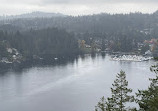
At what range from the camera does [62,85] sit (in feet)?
119

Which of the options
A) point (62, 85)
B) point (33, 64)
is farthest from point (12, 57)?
point (62, 85)

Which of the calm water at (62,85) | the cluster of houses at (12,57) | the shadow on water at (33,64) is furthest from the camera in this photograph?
the cluster of houses at (12,57)

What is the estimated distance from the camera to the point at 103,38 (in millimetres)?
86312

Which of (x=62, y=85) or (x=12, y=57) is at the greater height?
(x=12, y=57)

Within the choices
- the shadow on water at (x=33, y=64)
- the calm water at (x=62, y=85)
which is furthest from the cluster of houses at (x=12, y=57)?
the calm water at (x=62, y=85)

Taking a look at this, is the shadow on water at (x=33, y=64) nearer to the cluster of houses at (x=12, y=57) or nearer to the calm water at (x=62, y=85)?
the calm water at (x=62, y=85)

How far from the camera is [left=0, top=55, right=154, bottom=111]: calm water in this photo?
28.1 m

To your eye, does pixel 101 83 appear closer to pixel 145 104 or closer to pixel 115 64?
pixel 115 64

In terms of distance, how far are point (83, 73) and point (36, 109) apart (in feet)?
60.1

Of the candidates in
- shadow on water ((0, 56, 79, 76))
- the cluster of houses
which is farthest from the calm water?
the cluster of houses

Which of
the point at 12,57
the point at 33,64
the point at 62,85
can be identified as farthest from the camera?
the point at 12,57

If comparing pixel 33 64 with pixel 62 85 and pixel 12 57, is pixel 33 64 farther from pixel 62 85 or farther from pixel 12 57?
pixel 62 85

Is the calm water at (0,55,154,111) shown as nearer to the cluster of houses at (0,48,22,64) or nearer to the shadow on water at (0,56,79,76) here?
→ the shadow on water at (0,56,79,76)

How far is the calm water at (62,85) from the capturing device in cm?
2812
